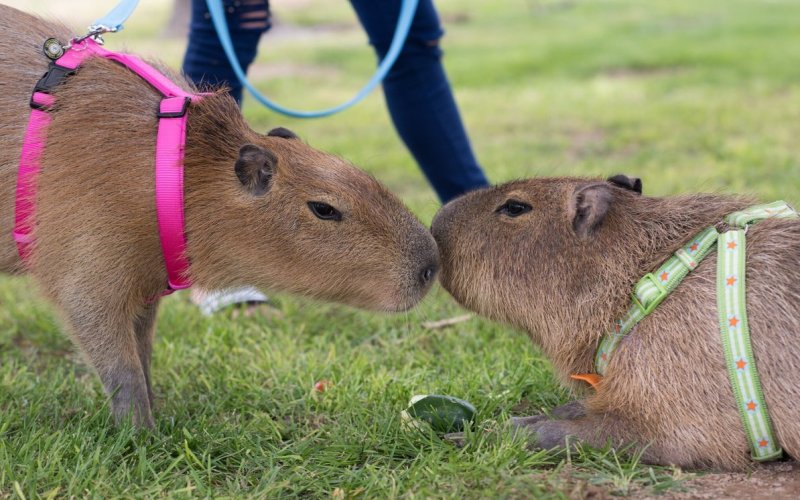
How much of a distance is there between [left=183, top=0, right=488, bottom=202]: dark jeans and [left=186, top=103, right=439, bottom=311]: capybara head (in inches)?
53.3

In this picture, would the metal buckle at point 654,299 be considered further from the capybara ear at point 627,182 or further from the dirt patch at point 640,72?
the dirt patch at point 640,72

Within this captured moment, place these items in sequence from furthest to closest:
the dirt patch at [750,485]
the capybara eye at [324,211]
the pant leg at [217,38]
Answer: the pant leg at [217,38] → the capybara eye at [324,211] → the dirt patch at [750,485]

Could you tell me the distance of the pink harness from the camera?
279 centimetres

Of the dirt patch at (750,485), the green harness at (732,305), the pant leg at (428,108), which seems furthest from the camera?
the pant leg at (428,108)

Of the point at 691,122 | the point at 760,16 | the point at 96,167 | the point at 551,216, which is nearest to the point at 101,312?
the point at 96,167

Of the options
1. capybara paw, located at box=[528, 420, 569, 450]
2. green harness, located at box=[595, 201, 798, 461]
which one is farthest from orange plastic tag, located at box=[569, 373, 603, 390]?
capybara paw, located at box=[528, 420, 569, 450]

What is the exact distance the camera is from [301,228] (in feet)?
9.37

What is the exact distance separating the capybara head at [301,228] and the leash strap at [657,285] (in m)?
0.60

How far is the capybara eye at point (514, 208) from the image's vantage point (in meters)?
3.00

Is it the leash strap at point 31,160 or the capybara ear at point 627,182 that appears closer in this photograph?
the leash strap at point 31,160

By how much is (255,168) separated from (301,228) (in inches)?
9.1

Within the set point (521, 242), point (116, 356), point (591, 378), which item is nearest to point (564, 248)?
point (521, 242)

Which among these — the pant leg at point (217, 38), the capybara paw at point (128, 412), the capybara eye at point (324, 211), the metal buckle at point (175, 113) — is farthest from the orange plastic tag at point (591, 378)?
the pant leg at point (217, 38)

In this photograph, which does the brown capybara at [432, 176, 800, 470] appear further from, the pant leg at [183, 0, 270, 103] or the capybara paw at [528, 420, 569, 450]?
the pant leg at [183, 0, 270, 103]
